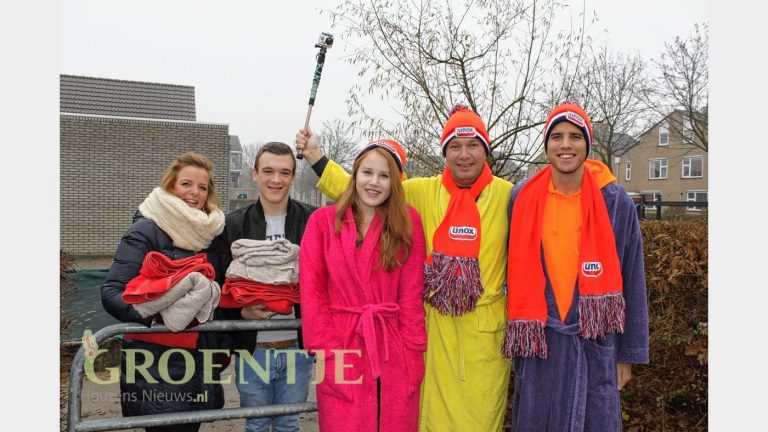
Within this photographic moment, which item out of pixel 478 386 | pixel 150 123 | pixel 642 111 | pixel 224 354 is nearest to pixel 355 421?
pixel 478 386

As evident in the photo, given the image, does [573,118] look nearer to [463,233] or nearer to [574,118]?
[574,118]

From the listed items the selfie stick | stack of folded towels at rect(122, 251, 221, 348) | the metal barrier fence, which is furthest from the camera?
the selfie stick

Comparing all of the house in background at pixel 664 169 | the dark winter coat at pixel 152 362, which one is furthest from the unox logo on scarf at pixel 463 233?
the house in background at pixel 664 169

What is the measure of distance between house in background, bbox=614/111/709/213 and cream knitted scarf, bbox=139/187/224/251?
139ft

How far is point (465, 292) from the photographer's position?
2.62 meters

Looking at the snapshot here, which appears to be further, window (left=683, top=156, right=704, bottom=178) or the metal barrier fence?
window (left=683, top=156, right=704, bottom=178)

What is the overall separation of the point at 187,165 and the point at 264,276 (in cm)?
73

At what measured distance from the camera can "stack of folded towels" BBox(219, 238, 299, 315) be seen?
8.46 feet

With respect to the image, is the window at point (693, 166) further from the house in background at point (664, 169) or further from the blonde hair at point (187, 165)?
the blonde hair at point (187, 165)

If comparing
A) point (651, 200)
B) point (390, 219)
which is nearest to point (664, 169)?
point (651, 200)

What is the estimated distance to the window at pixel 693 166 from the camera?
41.8 meters

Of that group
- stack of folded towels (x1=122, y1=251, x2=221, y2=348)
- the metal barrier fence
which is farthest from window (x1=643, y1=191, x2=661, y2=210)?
stack of folded towels (x1=122, y1=251, x2=221, y2=348)

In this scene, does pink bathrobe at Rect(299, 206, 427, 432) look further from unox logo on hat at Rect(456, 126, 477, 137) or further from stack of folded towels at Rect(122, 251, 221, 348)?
unox logo on hat at Rect(456, 126, 477, 137)

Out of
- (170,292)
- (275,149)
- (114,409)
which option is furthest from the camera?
(114,409)
